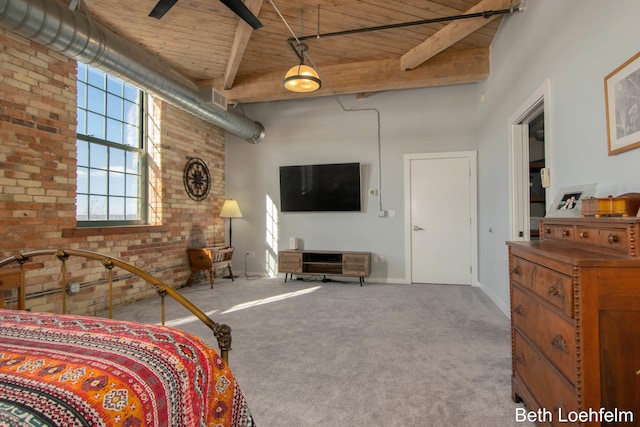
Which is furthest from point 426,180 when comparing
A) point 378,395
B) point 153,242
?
point 153,242

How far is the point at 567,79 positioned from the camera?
6.89ft

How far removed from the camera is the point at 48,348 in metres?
0.96

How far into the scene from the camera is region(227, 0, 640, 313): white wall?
5.79ft

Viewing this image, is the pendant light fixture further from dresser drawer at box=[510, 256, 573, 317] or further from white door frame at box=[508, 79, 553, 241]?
dresser drawer at box=[510, 256, 573, 317]

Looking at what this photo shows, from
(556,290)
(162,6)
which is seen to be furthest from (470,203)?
(162,6)

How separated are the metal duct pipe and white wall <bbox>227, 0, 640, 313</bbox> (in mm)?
1899

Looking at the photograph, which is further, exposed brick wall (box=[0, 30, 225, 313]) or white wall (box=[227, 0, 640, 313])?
exposed brick wall (box=[0, 30, 225, 313])

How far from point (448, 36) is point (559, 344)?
326 centimetres

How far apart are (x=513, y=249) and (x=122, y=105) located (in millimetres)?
4574

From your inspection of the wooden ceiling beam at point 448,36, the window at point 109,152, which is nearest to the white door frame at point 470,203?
the wooden ceiling beam at point 448,36

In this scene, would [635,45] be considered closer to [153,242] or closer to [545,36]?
[545,36]

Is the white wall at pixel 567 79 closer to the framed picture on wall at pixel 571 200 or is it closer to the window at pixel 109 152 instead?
the framed picture on wall at pixel 571 200

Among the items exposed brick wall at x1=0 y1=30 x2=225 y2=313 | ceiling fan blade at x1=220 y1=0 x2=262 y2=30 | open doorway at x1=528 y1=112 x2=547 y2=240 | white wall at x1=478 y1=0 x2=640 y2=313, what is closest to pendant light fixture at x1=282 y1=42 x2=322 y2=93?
ceiling fan blade at x1=220 y1=0 x2=262 y2=30

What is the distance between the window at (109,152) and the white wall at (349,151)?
1856mm
